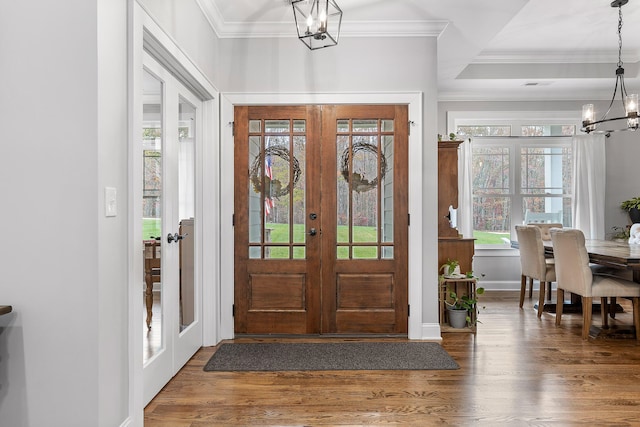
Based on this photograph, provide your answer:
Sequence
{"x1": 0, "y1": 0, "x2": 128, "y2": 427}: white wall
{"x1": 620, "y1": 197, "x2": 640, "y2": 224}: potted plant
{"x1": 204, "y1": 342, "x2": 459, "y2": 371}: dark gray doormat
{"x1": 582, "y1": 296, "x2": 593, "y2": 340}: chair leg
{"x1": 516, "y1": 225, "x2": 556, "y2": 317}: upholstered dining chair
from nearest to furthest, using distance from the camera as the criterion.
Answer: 1. {"x1": 0, "y1": 0, "x2": 128, "y2": 427}: white wall
2. {"x1": 204, "y1": 342, "x2": 459, "y2": 371}: dark gray doormat
3. {"x1": 582, "y1": 296, "x2": 593, "y2": 340}: chair leg
4. {"x1": 516, "y1": 225, "x2": 556, "y2": 317}: upholstered dining chair
5. {"x1": 620, "y1": 197, "x2": 640, "y2": 224}: potted plant

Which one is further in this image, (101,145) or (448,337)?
(448,337)

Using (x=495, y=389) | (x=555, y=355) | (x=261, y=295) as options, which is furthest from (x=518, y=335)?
(x=261, y=295)

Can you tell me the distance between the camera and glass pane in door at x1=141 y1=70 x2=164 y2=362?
2.62 meters

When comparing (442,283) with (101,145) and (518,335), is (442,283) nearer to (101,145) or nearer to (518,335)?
(518,335)

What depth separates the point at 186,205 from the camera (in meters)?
3.32

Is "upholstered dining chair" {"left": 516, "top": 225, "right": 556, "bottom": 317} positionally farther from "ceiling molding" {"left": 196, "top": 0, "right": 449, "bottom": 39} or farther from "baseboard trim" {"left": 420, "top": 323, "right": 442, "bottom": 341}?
"ceiling molding" {"left": 196, "top": 0, "right": 449, "bottom": 39}

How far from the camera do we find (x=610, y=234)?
6.11 m

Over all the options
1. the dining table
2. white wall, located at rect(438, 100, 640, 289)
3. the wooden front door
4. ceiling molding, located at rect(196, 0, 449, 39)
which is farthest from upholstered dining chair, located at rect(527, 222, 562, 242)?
ceiling molding, located at rect(196, 0, 449, 39)

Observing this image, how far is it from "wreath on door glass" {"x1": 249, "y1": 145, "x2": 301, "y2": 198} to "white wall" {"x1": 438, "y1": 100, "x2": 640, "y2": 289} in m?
3.05

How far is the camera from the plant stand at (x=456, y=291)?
409 cm

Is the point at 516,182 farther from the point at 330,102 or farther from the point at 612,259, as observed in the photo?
the point at 330,102

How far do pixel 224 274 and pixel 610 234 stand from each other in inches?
207

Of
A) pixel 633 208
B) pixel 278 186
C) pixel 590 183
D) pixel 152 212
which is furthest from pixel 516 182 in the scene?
pixel 152 212

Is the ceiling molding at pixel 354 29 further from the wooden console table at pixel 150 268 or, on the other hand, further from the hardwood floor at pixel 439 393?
the hardwood floor at pixel 439 393
